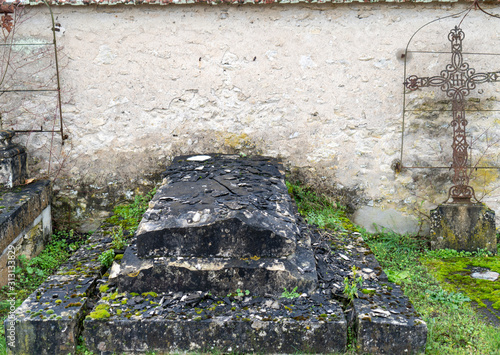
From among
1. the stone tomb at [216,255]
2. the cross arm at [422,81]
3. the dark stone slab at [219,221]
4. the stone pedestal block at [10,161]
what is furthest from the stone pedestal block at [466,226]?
the stone pedestal block at [10,161]

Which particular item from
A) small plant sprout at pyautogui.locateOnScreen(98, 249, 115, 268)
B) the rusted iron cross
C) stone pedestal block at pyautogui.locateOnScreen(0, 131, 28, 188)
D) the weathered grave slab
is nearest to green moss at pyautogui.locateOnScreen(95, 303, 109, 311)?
the weathered grave slab

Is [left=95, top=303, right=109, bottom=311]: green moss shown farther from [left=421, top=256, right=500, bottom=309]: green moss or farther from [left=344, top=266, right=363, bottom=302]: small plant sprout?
[left=421, top=256, right=500, bottom=309]: green moss

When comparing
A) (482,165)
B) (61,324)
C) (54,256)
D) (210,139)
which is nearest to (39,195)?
(54,256)

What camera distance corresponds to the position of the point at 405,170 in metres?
5.26

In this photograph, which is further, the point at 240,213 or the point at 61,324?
the point at 240,213

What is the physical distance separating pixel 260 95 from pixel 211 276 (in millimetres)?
2592

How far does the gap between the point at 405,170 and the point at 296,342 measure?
3046mm

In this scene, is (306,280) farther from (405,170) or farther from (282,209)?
(405,170)

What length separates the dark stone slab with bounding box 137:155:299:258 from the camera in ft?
10.6

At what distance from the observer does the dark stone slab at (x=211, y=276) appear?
319 centimetres

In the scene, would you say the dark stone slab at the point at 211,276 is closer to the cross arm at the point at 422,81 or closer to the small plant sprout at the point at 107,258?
the small plant sprout at the point at 107,258

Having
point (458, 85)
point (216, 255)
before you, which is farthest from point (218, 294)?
point (458, 85)

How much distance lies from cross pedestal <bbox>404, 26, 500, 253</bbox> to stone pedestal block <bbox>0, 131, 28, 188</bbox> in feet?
14.2

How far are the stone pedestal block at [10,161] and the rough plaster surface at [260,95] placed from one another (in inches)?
14.7
